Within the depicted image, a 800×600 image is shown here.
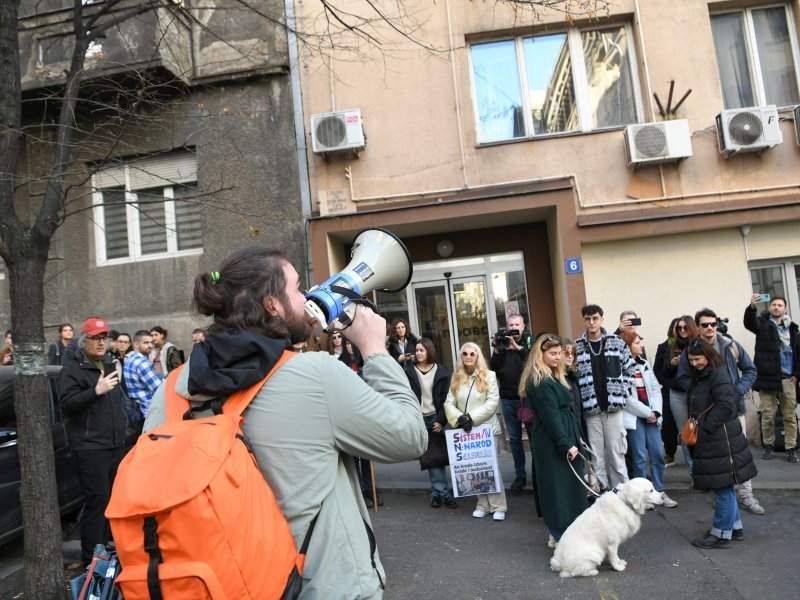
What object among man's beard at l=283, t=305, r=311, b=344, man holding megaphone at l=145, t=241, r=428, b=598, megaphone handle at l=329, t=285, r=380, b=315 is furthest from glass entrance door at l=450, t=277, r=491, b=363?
man holding megaphone at l=145, t=241, r=428, b=598

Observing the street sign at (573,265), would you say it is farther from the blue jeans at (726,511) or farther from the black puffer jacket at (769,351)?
the blue jeans at (726,511)

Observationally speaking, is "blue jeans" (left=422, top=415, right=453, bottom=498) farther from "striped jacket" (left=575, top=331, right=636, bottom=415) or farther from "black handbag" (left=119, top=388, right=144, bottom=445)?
"black handbag" (left=119, top=388, right=144, bottom=445)

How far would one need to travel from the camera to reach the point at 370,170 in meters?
8.66

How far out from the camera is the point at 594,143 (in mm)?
8516

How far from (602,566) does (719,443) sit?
1.40 m

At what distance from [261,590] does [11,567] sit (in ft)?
16.9

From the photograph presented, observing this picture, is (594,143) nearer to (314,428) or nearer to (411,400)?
(411,400)

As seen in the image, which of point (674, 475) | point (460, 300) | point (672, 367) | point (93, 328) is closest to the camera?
point (93, 328)

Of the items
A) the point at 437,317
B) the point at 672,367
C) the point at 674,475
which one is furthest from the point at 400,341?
the point at 674,475

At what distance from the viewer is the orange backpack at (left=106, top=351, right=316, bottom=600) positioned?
1267 mm

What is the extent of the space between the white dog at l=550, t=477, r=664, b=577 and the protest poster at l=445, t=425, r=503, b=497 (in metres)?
1.40

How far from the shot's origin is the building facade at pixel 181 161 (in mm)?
8547

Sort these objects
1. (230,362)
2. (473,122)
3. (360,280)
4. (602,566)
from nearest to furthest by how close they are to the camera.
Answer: (230,362), (360,280), (602,566), (473,122)

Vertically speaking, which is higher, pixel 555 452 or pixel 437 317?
pixel 437 317
